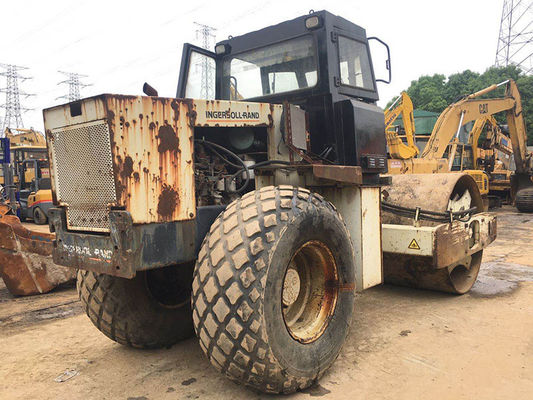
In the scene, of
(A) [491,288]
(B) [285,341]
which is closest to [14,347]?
(B) [285,341]

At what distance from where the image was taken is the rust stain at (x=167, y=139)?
8.80 ft

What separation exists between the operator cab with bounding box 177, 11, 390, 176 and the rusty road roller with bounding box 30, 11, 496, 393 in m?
0.01

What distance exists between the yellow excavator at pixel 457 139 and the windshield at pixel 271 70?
18.3 feet

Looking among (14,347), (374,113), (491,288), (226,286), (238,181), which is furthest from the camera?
(491,288)

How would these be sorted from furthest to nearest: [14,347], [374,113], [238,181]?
[374,113]
[14,347]
[238,181]

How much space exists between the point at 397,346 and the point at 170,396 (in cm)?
175

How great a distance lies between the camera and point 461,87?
33.2 metres

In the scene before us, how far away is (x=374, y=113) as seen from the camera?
13.5ft

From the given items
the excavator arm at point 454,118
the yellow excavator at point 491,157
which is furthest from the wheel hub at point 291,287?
the yellow excavator at point 491,157

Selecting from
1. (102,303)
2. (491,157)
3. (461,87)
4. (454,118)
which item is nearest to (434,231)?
(102,303)

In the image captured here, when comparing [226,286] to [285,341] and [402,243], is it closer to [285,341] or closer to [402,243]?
[285,341]

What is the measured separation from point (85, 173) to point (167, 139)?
522mm

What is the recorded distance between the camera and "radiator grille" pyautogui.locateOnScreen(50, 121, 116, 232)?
2.60 metres

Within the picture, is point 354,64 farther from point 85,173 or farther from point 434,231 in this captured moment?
point 85,173
